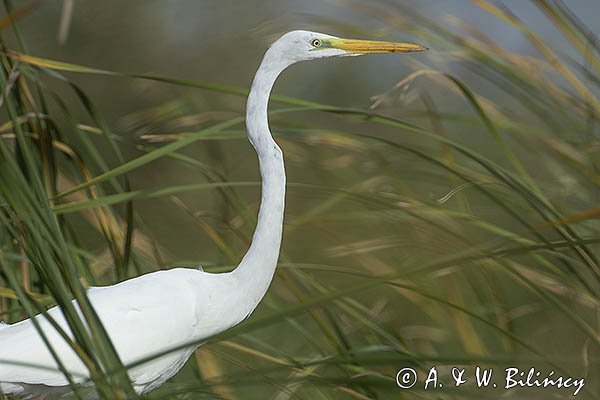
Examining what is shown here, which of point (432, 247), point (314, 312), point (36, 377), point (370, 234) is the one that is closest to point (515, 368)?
point (432, 247)

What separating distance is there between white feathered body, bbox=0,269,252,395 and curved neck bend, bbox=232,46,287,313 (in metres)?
0.06

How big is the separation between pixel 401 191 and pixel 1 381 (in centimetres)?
48

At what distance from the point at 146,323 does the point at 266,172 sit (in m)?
0.21

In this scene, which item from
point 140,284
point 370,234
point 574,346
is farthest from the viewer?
point 370,234

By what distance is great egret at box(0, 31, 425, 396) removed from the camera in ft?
3.04

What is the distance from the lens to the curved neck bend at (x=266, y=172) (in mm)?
930

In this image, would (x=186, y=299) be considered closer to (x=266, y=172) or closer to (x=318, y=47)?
(x=266, y=172)

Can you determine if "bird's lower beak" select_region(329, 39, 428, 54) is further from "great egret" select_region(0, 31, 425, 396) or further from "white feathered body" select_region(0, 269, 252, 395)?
"white feathered body" select_region(0, 269, 252, 395)

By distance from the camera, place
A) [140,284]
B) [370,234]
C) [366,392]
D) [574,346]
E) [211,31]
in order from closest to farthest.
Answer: [366,392] → [140,284] → [574,346] → [370,234] → [211,31]

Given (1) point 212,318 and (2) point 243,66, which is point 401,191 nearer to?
(1) point 212,318

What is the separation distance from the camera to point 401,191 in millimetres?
1047

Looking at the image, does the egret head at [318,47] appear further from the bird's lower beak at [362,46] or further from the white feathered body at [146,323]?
the white feathered body at [146,323]

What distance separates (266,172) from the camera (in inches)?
37.0

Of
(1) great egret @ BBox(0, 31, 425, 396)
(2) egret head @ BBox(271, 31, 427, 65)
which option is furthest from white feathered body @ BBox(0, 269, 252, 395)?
(2) egret head @ BBox(271, 31, 427, 65)
